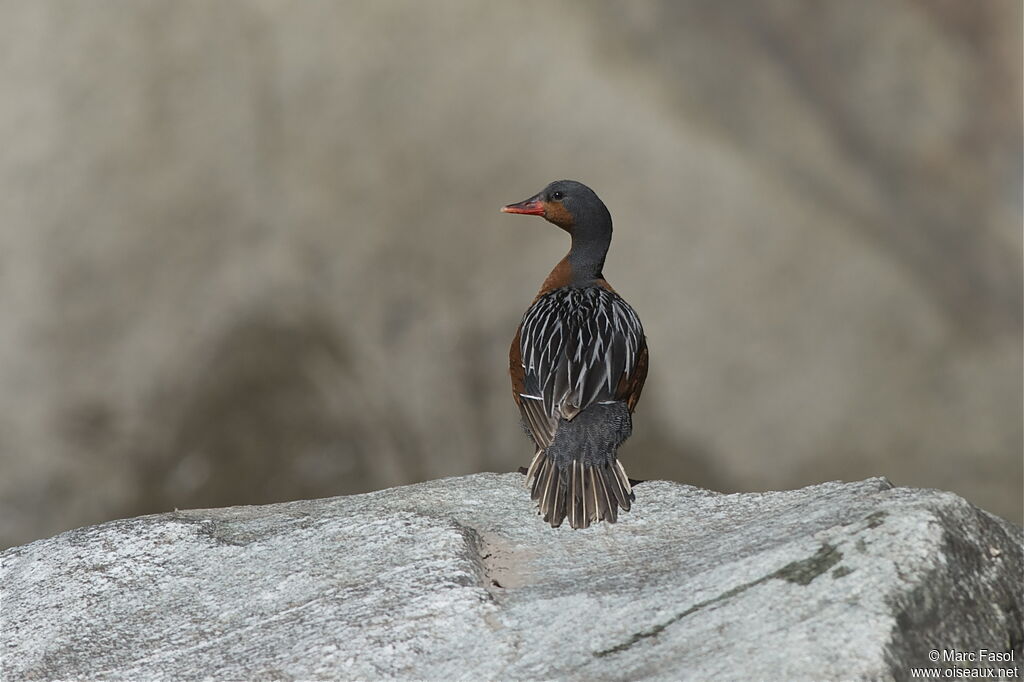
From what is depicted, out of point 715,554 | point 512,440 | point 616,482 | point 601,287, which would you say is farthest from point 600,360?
point 512,440

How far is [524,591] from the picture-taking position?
15.6 feet

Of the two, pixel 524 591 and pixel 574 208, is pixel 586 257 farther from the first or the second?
pixel 524 591

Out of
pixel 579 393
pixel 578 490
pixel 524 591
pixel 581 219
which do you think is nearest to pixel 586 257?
pixel 581 219

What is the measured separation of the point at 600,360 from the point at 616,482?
2.61ft

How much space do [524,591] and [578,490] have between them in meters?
1.00

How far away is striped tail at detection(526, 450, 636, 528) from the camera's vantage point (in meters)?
5.56

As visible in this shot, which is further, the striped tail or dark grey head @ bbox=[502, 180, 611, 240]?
dark grey head @ bbox=[502, 180, 611, 240]

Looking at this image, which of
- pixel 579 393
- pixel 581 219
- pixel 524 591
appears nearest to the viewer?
pixel 524 591

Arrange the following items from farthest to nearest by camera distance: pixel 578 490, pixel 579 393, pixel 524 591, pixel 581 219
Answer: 1. pixel 581 219
2. pixel 579 393
3. pixel 578 490
4. pixel 524 591

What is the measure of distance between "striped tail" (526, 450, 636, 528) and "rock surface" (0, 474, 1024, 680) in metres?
0.09

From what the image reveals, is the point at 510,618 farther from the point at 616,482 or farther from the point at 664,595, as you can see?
the point at 616,482

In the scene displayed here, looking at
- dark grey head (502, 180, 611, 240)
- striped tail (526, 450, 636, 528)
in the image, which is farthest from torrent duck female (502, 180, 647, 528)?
dark grey head (502, 180, 611, 240)

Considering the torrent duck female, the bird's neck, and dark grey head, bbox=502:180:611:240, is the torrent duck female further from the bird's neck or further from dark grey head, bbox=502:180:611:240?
dark grey head, bbox=502:180:611:240

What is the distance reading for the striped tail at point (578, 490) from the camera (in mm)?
5562
